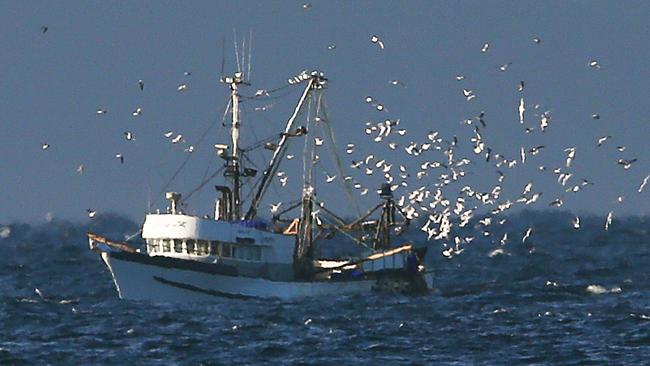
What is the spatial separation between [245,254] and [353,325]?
47.9 ft

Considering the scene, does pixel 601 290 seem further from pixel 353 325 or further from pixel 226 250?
pixel 353 325

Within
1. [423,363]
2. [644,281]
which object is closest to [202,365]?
[423,363]

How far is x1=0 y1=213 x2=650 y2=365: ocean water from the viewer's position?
192ft

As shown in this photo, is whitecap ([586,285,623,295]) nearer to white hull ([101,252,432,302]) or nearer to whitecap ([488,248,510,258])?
white hull ([101,252,432,302])

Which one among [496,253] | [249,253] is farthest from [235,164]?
[496,253]

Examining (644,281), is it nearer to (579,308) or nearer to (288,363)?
(579,308)

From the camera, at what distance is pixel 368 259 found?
85.2m

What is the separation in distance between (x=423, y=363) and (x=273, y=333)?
387 inches

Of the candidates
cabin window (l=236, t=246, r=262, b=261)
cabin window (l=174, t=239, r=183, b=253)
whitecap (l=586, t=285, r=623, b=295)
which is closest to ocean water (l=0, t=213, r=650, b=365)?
whitecap (l=586, t=285, r=623, b=295)

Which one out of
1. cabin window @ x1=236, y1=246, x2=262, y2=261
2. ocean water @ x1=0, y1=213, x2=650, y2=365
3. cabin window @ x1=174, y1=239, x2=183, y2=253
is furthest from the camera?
cabin window @ x1=236, y1=246, x2=262, y2=261

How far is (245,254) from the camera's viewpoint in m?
81.4

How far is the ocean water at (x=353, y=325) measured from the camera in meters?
58.4

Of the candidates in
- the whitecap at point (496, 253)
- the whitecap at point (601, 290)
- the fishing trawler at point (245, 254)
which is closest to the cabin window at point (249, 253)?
the fishing trawler at point (245, 254)

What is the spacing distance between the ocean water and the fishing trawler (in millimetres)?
1320
